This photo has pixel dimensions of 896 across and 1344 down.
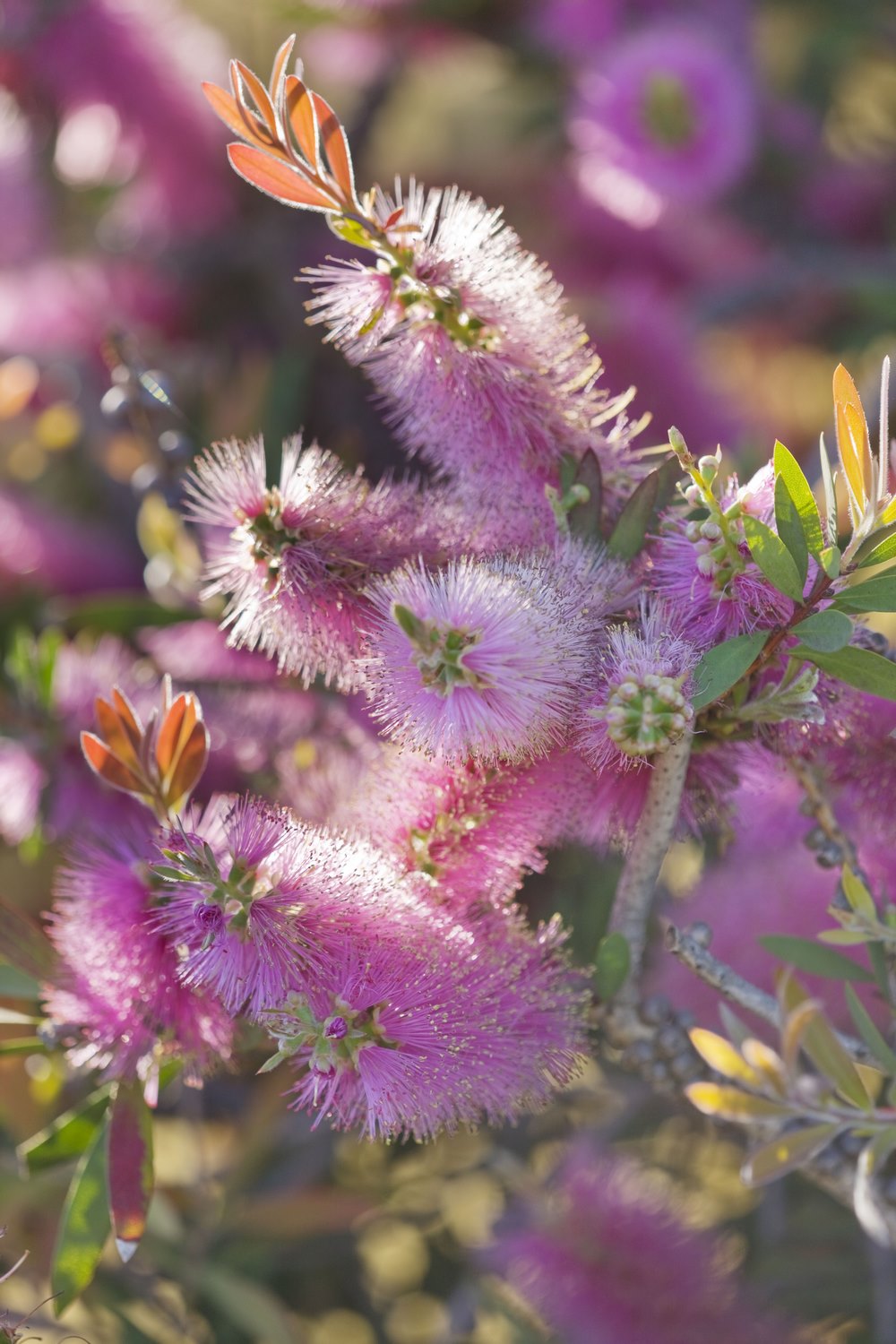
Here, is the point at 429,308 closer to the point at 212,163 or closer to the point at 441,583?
the point at 441,583

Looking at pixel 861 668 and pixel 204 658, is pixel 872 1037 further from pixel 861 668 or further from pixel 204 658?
pixel 204 658

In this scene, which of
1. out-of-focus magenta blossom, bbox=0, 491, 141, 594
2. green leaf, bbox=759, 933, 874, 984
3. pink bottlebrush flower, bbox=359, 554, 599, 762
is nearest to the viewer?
pink bottlebrush flower, bbox=359, 554, 599, 762

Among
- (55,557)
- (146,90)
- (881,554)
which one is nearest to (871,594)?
(881,554)

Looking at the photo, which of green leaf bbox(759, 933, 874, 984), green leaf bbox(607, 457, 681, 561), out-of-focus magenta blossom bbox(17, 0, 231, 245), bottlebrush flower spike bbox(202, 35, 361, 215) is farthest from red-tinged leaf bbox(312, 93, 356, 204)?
out-of-focus magenta blossom bbox(17, 0, 231, 245)

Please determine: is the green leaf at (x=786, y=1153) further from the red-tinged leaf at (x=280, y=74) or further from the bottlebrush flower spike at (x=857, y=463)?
the red-tinged leaf at (x=280, y=74)

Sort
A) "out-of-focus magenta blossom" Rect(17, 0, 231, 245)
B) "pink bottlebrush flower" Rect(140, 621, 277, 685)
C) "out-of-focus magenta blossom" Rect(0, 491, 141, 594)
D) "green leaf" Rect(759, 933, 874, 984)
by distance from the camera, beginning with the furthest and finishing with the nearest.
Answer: "out-of-focus magenta blossom" Rect(17, 0, 231, 245) → "out-of-focus magenta blossom" Rect(0, 491, 141, 594) → "pink bottlebrush flower" Rect(140, 621, 277, 685) → "green leaf" Rect(759, 933, 874, 984)

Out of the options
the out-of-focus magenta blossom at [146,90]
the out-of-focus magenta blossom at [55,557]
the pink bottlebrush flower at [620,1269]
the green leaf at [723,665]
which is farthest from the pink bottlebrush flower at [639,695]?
the out-of-focus magenta blossom at [146,90]

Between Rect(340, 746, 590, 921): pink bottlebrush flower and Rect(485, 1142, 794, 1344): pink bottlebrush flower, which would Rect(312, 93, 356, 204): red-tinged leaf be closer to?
Rect(340, 746, 590, 921): pink bottlebrush flower
